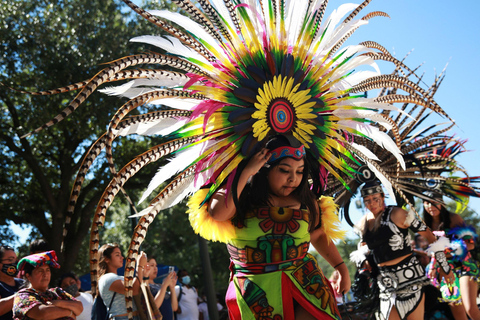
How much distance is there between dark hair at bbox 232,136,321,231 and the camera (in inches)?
120

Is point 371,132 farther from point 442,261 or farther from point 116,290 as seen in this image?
point 442,261

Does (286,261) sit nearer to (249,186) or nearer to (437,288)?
(249,186)

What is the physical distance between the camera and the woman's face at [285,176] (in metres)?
3.06

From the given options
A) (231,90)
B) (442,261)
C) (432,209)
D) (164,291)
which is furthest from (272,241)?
(432,209)

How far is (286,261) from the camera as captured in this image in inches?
115

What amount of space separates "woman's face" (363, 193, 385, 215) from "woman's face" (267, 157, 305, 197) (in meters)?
2.06

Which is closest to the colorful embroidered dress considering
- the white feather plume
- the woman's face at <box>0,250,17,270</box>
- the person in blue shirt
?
the white feather plume

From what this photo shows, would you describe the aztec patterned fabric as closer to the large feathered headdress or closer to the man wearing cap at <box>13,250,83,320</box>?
the large feathered headdress

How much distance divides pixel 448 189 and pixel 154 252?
50.6 feet

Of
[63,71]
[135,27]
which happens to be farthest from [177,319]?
[135,27]

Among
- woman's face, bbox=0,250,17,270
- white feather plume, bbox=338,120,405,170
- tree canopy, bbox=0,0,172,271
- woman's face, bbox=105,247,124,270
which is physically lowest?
woman's face, bbox=105,247,124,270

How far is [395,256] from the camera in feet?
16.1

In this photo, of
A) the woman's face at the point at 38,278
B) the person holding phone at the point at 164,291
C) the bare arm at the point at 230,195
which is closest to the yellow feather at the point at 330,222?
the bare arm at the point at 230,195

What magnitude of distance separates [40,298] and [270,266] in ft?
7.02
